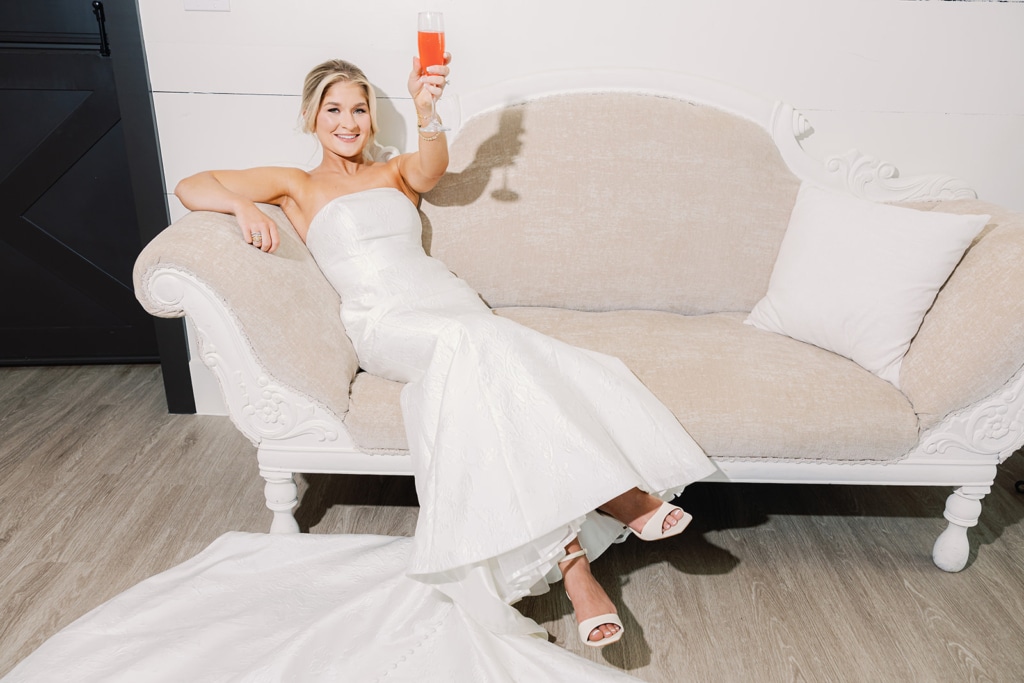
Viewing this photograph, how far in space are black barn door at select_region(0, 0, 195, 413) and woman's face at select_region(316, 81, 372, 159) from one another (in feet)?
2.17

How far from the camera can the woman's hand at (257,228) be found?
1741 mm

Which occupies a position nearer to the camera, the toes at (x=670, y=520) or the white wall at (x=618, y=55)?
the toes at (x=670, y=520)

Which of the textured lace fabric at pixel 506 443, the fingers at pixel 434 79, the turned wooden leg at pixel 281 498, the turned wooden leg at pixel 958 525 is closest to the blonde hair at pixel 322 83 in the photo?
the fingers at pixel 434 79

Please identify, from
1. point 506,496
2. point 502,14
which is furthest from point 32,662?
point 502,14

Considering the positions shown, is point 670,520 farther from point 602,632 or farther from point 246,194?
point 246,194

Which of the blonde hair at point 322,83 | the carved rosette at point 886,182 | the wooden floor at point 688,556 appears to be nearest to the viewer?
the wooden floor at point 688,556

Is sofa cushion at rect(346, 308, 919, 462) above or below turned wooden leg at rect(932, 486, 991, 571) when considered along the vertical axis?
above

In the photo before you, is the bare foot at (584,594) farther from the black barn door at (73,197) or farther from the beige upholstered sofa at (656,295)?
the black barn door at (73,197)

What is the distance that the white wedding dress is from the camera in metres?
1.40

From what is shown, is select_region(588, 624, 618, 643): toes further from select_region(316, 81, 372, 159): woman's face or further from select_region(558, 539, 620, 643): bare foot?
select_region(316, 81, 372, 159): woman's face

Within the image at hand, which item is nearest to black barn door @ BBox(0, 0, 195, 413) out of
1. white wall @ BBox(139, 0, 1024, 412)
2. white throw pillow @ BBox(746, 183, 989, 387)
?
white wall @ BBox(139, 0, 1024, 412)

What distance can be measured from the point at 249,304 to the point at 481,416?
558 mm

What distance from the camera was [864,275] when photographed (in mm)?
1869

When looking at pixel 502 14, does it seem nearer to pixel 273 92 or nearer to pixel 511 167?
pixel 511 167
